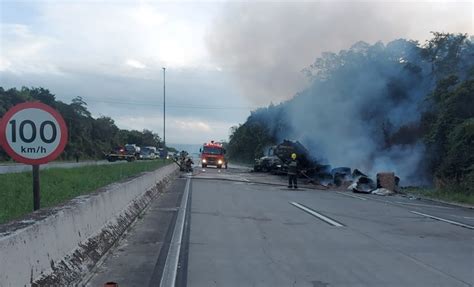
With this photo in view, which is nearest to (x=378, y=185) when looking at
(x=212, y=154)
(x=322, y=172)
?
(x=322, y=172)

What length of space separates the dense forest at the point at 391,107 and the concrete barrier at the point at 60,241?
23.2 metres

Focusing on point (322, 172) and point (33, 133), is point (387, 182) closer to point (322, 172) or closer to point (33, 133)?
point (322, 172)

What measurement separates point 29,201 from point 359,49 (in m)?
38.5

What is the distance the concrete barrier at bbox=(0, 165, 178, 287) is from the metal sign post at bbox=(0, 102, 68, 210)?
30.0 inches

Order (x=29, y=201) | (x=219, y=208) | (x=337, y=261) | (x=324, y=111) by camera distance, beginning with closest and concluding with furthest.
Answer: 1. (x=337, y=261)
2. (x=29, y=201)
3. (x=219, y=208)
4. (x=324, y=111)

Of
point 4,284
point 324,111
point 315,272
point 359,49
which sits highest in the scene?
point 359,49

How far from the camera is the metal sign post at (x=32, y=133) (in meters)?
6.87

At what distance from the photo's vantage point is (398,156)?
118ft

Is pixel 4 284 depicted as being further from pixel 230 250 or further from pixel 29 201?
pixel 29 201

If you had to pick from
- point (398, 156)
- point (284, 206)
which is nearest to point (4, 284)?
point (284, 206)

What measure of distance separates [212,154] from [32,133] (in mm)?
52029

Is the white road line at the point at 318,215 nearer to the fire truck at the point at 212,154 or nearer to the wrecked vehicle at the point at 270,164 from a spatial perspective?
the wrecked vehicle at the point at 270,164

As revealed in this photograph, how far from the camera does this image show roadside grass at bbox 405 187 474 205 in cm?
2360

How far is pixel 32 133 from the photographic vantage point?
7.05 m
